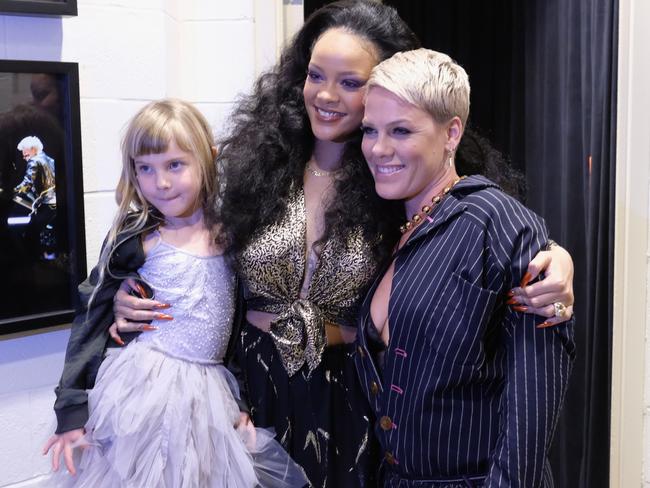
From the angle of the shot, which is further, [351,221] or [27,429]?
[27,429]

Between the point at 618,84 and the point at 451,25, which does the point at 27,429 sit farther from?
the point at 451,25

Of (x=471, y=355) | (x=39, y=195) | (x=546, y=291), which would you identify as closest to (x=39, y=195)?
(x=39, y=195)

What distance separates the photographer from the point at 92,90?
6.77 feet

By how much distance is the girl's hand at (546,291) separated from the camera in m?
1.20

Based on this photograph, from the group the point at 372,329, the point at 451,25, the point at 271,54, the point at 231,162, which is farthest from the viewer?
the point at 451,25

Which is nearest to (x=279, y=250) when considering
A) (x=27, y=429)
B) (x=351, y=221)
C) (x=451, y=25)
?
(x=351, y=221)

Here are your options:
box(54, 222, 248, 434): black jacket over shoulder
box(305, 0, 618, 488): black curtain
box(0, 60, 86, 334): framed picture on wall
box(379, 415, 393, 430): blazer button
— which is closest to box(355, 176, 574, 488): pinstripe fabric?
box(379, 415, 393, 430): blazer button

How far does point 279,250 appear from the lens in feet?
5.17

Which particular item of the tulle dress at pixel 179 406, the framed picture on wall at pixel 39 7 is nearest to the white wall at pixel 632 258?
the tulle dress at pixel 179 406

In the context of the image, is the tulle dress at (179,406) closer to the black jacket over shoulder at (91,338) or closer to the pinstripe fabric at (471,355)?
the black jacket over shoulder at (91,338)

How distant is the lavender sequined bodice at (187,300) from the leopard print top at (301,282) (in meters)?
0.08

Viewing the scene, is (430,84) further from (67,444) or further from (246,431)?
(67,444)

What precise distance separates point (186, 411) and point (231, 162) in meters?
0.58

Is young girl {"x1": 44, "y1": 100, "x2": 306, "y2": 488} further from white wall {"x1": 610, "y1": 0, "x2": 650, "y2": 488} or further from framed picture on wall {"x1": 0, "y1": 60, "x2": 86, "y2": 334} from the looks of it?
white wall {"x1": 610, "y1": 0, "x2": 650, "y2": 488}
